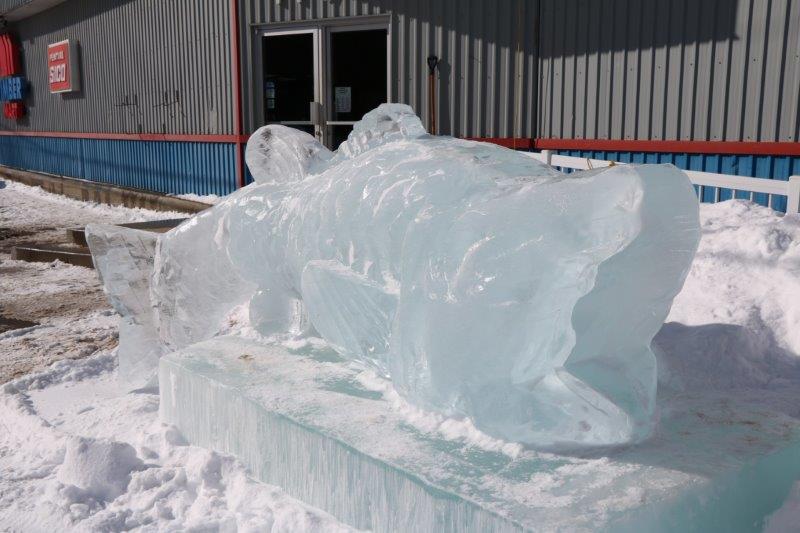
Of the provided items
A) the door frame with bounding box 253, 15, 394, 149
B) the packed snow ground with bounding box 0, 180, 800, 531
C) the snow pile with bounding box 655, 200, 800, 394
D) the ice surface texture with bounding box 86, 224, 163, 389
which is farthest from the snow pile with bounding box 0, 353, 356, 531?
the door frame with bounding box 253, 15, 394, 149

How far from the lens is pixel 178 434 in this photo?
128 inches

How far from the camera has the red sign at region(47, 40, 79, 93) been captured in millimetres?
14281

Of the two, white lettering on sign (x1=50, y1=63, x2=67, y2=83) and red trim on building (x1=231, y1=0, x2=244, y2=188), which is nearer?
red trim on building (x1=231, y1=0, x2=244, y2=188)

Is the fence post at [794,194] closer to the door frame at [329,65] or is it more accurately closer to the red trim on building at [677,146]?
the red trim on building at [677,146]

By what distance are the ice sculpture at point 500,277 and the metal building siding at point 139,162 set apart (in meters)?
7.79

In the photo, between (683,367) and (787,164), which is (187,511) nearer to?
(683,367)

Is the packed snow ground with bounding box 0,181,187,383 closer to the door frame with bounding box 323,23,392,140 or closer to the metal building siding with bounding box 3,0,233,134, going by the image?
the metal building siding with bounding box 3,0,233,134

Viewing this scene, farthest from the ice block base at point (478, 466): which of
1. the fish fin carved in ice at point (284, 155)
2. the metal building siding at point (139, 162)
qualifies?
the metal building siding at point (139, 162)

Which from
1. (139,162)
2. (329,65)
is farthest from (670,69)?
(139,162)

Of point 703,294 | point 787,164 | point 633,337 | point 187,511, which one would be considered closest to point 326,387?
point 187,511

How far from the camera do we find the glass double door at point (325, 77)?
29.5 ft

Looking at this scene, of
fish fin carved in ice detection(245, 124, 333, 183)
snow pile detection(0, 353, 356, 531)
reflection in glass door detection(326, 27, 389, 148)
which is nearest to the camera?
snow pile detection(0, 353, 356, 531)

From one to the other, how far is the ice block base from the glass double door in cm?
626

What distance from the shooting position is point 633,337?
2420 millimetres
